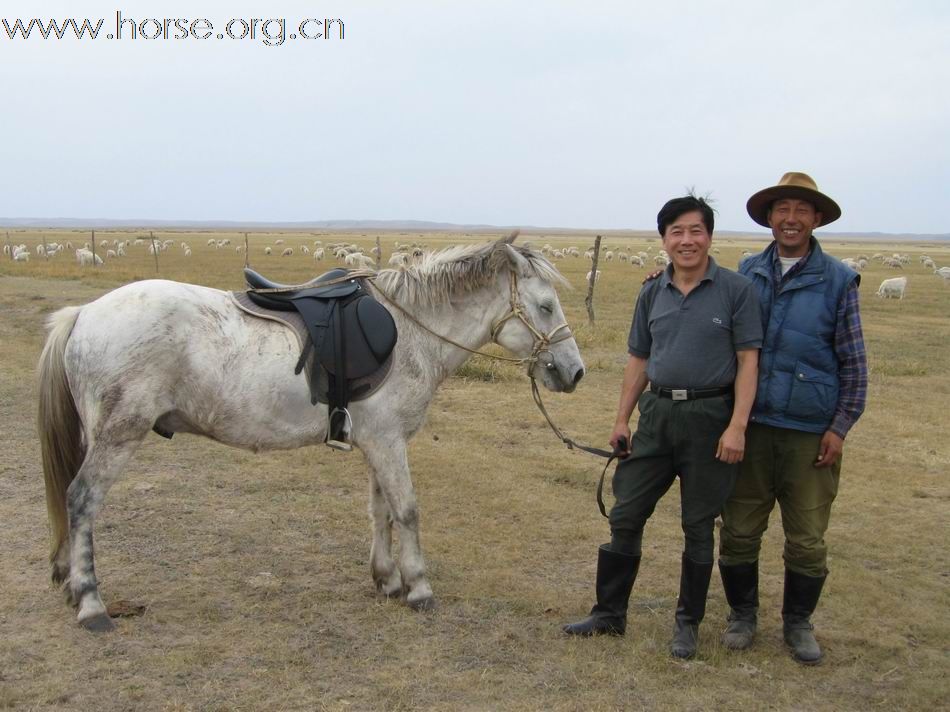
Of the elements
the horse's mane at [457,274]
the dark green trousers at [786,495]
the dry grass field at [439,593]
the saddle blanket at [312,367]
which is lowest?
the dry grass field at [439,593]

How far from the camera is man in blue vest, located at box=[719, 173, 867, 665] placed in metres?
3.91

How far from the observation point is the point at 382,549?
4.88 m

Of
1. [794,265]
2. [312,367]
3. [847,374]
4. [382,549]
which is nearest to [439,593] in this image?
[382,549]

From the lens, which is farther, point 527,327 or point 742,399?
point 527,327

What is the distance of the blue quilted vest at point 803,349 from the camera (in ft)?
12.8

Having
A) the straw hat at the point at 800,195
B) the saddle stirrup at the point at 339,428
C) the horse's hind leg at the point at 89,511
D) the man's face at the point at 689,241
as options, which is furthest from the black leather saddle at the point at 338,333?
the straw hat at the point at 800,195

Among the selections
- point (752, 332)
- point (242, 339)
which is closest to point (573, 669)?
point (752, 332)

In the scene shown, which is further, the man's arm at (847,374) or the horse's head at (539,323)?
the horse's head at (539,323)

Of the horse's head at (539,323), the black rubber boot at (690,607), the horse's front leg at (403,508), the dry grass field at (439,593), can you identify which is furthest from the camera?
the horse's head at (539,323)

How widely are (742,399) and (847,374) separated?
1.99 ft

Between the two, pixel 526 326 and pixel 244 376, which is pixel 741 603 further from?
pixel 244 376

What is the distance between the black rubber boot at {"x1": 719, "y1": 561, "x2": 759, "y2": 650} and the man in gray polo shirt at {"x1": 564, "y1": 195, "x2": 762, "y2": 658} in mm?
242

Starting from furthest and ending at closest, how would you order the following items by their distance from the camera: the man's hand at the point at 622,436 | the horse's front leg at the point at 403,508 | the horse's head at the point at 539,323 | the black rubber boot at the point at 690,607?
1. the horse's head at the point at 539,323
2. the horse's front leg at the point at 403,508
3. the man's hand at the point at 622,436
4. the black rubber boot at the point at 690,607

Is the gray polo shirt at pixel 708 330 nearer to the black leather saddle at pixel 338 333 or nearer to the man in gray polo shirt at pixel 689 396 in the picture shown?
the man in gray polo shirt at pixel 689 396
